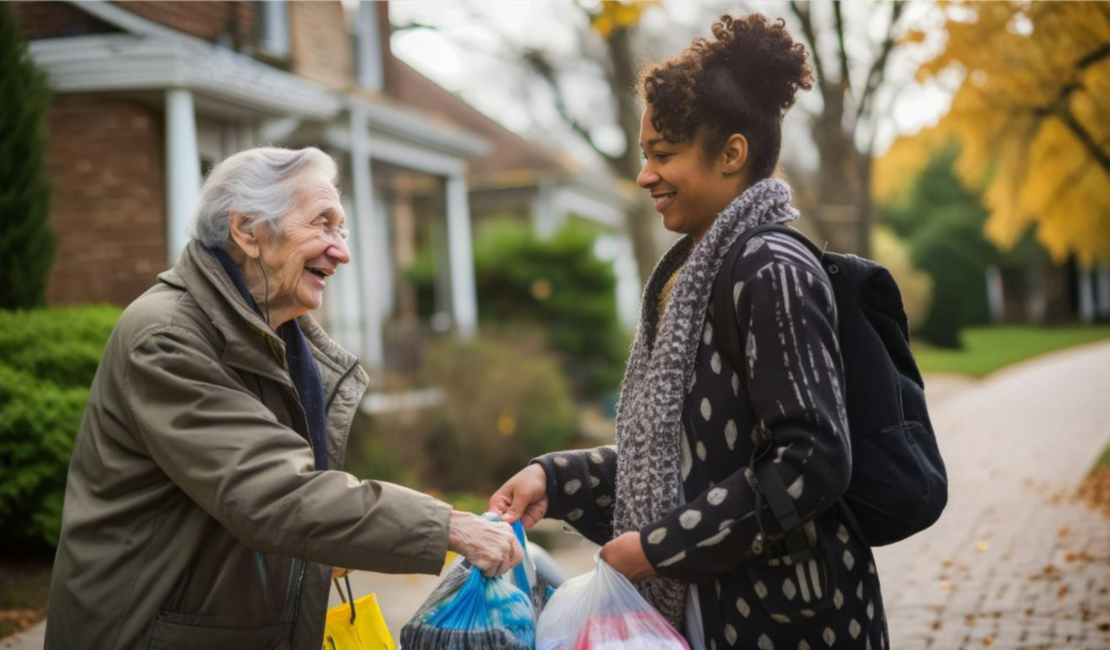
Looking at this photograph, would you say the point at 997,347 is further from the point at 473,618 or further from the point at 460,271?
the point at 473,618


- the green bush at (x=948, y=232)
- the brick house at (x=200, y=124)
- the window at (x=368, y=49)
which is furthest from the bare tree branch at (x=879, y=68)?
the green bush at (x=948, y=232)

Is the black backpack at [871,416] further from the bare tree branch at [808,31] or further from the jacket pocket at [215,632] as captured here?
the bare tree branch at [808,31]

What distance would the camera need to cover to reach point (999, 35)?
36.5 feet

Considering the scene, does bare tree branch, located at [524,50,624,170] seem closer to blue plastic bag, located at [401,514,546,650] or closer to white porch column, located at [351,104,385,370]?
white porch column, located at [351,104,385,370]

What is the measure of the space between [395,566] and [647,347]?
745 millimetres

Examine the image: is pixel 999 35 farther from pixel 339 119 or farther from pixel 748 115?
pixel 748 115

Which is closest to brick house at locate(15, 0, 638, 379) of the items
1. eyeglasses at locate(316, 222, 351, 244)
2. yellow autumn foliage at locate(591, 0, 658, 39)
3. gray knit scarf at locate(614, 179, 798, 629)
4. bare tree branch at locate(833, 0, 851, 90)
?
yellow autumn foliage at locate(591, 0, 658, 39)

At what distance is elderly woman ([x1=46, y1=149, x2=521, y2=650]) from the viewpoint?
7.34 feet

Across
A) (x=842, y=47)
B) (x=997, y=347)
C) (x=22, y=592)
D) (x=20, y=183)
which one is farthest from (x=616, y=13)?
(x=997, y=347)

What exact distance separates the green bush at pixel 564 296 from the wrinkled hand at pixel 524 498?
44.0 feet

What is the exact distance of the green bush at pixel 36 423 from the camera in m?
5.66

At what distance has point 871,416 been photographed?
2.21 meters

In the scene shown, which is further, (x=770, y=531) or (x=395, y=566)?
(x=395, y=566)

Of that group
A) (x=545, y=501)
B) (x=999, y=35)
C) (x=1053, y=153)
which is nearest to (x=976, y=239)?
(x=1053, y=153)
